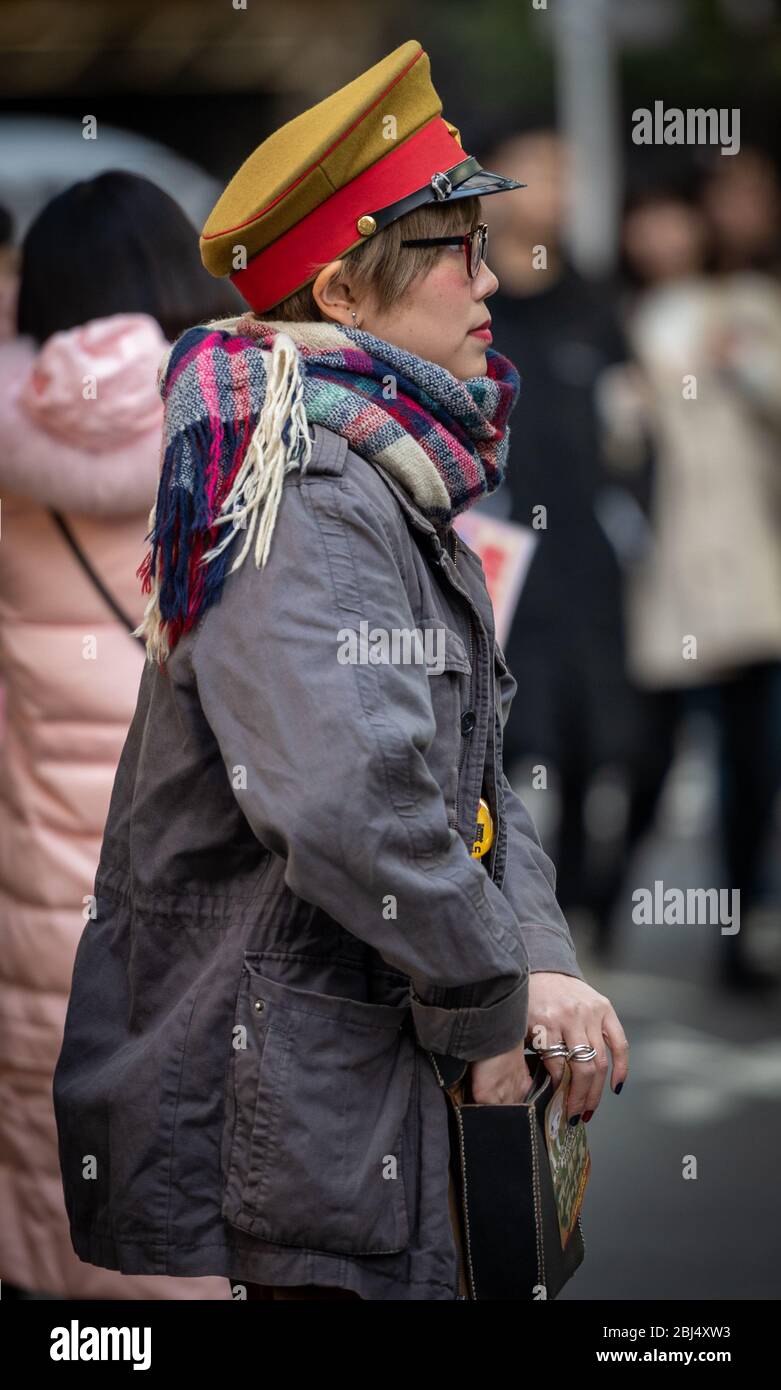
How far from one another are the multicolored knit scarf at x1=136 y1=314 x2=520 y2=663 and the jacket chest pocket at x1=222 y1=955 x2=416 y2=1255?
0.40m

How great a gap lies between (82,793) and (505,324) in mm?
2643

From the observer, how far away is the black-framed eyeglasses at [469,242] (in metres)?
2.07

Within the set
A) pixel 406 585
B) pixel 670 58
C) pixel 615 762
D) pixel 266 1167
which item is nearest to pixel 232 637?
pixel 406 585

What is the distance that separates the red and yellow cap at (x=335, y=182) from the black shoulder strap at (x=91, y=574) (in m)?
1.19

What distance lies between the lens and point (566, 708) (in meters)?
5.77

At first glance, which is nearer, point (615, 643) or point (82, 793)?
point (82, 793)

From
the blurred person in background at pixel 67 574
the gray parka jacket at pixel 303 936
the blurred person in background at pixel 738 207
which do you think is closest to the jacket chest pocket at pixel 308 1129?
the gray parka jacket at pixel 303 936

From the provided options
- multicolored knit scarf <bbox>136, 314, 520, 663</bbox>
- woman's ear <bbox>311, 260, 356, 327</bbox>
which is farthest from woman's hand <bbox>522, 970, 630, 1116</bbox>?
woman's ear <bbox>311, 260, 356, 327</bbox>

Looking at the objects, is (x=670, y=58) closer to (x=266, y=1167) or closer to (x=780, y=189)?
(x=780, y=189)

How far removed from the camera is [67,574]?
323 centimetres

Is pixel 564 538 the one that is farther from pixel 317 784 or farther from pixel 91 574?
pixel 317 784

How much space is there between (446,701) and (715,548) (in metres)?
4.21

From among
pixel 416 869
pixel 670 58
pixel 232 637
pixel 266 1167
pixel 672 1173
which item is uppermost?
pixel 670 58

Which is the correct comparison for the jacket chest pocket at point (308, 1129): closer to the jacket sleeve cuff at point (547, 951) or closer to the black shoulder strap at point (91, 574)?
the jacket sleeve cuff at point (547, 951)
